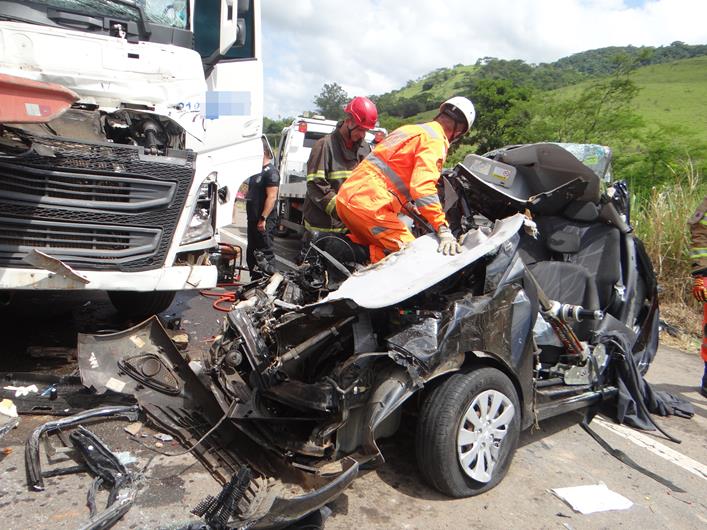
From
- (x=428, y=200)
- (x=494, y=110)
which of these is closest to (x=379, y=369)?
(x=428, y=200)

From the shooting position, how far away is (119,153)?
381cm

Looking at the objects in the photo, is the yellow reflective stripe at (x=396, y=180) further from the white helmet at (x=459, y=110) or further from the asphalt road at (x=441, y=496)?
the asphalt road at (x=441, y=496)

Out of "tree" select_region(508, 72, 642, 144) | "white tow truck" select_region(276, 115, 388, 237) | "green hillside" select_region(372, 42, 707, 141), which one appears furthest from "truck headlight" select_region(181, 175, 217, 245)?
"green hillside" select_region(372, 42, 707, 141)

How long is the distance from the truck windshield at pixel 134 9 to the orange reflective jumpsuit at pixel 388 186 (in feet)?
7.69

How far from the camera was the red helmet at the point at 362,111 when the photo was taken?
5016 mm

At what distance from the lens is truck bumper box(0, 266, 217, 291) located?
3552 mm

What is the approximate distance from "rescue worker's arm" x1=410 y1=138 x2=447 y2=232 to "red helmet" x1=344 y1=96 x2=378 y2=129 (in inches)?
Answer: 57.7

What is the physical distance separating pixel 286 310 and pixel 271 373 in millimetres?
485

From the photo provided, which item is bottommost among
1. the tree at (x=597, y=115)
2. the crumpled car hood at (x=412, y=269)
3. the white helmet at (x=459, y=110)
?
the crumpled car hood at (x=412, y=269)

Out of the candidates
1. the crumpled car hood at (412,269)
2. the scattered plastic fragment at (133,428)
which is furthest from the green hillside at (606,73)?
the scattered plastic fragment at (133,428)

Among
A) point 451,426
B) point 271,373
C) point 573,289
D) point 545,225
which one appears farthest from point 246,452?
point 545,225

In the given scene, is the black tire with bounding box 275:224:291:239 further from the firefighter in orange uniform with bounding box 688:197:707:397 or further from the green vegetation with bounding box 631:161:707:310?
the firefighter in orange uniform with bounding box 688:197:707:397

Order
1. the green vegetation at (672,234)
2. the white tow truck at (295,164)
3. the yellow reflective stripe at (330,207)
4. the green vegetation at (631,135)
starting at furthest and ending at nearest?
1. the white tow truck at (295,164)
2. the green vegetation at (631,135)
3. the green vegetation at (672,234)
4. the yellow reflective stripe at (330,207)

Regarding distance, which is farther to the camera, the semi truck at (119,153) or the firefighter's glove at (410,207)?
the firefighter's glove at (410,207)
